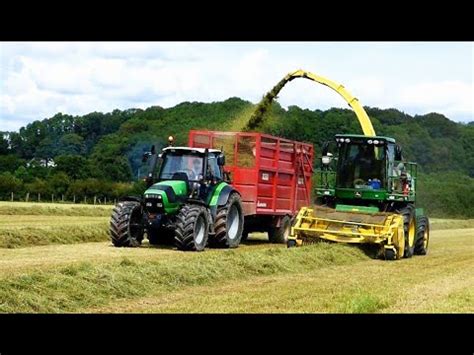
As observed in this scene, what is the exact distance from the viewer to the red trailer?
18.4 meters

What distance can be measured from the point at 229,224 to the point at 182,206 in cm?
153

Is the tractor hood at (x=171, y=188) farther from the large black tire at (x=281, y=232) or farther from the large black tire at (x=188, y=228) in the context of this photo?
the large black tire at (x=281, y=232)

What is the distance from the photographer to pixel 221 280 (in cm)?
1227

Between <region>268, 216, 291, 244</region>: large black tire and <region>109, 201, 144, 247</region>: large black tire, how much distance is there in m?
4.59

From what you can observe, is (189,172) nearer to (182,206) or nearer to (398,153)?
(182,206)

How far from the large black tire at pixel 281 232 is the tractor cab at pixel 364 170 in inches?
76.1

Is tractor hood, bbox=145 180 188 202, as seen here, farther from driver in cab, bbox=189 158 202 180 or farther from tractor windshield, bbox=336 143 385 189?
tractor windshield, bbox=336 143 385 189

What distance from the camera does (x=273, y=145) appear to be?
62.5ft

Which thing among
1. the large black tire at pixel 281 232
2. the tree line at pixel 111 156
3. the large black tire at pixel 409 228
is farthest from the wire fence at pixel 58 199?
the large black tire at pixel 409 228

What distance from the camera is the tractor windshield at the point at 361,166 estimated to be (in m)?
17.9

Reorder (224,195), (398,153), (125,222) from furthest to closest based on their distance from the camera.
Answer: (398,153)
(224,195)
(125,222)

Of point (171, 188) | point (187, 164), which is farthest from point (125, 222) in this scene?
point (187, 164)
